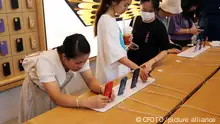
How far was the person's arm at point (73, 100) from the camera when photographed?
1240 millimetres

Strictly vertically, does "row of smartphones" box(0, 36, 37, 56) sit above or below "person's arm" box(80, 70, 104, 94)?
above

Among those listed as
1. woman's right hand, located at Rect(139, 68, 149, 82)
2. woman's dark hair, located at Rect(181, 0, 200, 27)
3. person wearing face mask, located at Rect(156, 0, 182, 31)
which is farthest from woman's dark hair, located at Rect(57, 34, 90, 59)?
woman's dark hair, located at Rect(181, 0, 200, 27)

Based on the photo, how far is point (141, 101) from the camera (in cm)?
134

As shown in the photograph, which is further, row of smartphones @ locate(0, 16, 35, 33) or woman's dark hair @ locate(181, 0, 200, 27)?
woman's dark hair @ locate(181, 0, 200, 27)

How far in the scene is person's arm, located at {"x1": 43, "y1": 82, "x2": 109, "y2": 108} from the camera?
1.24m

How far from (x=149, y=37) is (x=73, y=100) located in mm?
965

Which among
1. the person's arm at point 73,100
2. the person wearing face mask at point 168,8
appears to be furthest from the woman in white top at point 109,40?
the person wearing face mask at point 168,8

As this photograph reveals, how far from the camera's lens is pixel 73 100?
1268mm

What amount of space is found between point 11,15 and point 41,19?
31 centimetres

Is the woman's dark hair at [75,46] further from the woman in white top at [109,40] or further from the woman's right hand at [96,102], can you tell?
the woman in white top at [109,40]

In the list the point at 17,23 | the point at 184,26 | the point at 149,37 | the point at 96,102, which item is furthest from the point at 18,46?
the point at 184,26

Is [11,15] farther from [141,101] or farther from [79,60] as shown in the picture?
[141,101]

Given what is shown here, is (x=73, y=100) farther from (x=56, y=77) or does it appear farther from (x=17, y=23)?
(x=17, y=23)

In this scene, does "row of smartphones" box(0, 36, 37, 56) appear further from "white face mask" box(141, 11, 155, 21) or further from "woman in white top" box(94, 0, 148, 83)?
"white face mask" box(141, 11, 155, 21)
